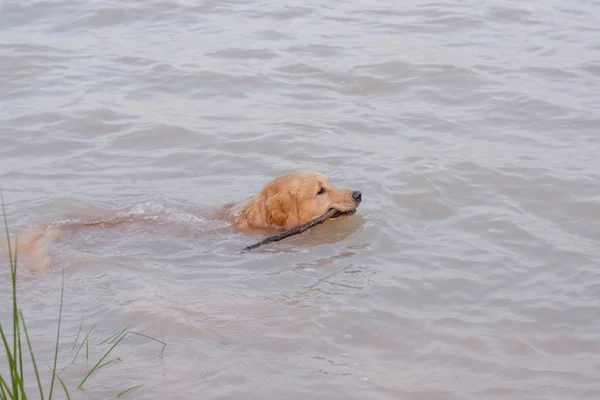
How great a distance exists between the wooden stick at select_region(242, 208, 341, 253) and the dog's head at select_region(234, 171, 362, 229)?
0.15 ft

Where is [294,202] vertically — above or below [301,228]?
above

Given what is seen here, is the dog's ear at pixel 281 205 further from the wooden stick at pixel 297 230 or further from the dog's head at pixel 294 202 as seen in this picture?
the wooden stick at pixel 297 230

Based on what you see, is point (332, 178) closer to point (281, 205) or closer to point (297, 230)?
point (281, 205)

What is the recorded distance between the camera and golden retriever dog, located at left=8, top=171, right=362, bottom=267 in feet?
22.2

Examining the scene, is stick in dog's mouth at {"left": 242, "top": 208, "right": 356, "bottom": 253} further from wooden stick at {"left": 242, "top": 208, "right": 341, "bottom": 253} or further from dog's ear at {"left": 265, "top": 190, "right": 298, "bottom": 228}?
dog's ear at {"left": 265, "top": 190, "right": 298, "bottom": 228}

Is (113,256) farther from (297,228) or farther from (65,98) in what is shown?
(65,98)

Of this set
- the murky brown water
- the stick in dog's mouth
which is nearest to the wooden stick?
the stick in dog's mouth

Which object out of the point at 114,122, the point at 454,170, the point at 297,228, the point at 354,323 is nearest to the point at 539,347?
the point at 354,323

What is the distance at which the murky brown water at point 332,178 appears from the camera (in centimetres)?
476

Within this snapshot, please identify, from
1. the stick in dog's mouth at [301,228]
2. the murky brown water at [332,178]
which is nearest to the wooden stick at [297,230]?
the stick in dog's mouth at [301,228]

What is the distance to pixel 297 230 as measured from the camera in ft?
21.7

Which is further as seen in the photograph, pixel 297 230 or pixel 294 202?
pixel 294 202

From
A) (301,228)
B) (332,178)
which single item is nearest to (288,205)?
(301,228)

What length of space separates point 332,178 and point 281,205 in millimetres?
1093
